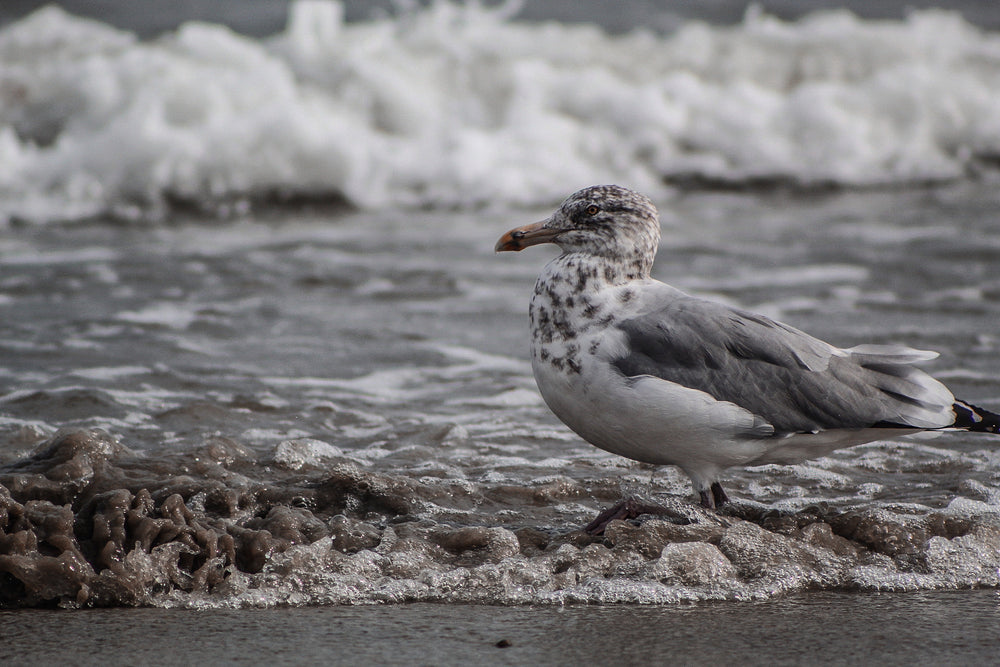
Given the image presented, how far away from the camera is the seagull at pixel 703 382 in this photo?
3977 millimetres

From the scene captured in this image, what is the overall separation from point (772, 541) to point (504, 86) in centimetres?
955

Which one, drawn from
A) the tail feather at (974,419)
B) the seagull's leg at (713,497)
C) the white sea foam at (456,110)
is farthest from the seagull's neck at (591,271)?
the white sea foam at (456,110)

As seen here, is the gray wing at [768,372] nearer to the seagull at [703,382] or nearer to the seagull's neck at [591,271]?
the seagull at [703,382]

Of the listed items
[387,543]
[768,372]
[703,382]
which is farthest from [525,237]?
[387,543]

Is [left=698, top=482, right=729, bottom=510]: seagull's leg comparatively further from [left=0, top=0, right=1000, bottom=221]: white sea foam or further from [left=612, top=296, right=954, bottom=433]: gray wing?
[left=0, top=0, right=1000, bottom=221]: white sea foam

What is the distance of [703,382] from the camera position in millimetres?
4023

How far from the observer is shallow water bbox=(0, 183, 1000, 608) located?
366cm

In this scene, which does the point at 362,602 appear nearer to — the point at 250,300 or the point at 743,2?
the point at 250,300

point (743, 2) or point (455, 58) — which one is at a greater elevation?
point (743, 2)

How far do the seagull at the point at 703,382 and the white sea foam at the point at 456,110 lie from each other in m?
7.04

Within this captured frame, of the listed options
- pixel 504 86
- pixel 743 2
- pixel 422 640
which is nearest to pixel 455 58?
pixel 504 86

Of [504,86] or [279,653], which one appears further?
[504,86]

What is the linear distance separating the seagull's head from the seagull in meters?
0.08

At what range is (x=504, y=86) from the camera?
12828mm
